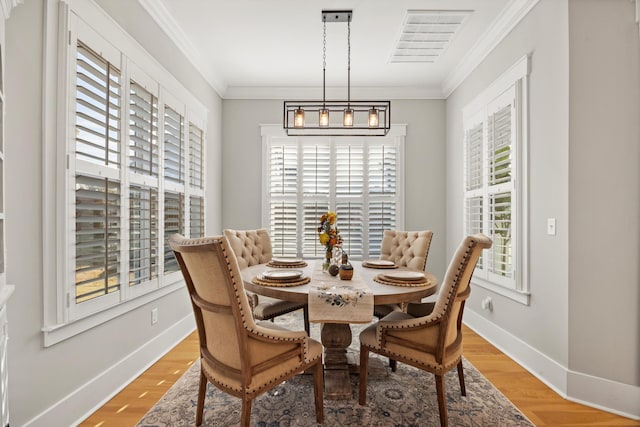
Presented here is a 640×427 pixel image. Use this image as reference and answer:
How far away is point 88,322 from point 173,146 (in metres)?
1.66

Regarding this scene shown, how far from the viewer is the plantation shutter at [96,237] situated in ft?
6.31

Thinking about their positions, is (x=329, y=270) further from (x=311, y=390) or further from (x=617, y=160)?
(x=617, y=160)

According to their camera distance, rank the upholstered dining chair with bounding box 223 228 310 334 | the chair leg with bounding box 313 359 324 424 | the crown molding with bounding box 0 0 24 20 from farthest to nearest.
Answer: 1. the upholstered dining chair with bounding box 223 228 310 334
2. the chair leg with bounding box 313 359 324 424
3. the crown molding with bounding box 0 0 24 20

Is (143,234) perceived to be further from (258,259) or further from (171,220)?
(258,259)

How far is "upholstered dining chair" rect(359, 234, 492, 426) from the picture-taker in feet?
5.88

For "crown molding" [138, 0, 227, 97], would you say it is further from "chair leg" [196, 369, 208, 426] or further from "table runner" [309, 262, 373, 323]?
"chair leg" [196, 369, 208, 426]

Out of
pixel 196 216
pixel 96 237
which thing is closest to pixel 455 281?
pixel 96 237

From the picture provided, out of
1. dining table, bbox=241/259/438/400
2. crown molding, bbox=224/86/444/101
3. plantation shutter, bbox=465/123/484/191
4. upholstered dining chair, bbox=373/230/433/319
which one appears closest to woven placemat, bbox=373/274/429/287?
dining table, bbox=241/259/438/400

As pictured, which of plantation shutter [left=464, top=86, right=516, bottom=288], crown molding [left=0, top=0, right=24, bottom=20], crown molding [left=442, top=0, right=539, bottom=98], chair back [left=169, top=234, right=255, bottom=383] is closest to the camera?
crown molding [left=0, top=0, right=24, bottom=20]

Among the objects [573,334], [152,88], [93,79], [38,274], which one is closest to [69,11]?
[93,79]

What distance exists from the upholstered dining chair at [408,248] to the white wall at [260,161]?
1376 mm

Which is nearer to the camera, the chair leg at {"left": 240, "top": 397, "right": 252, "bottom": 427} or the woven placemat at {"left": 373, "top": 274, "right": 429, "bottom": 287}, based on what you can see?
the chair leg at {"left": 240, "top": 397, "right": 252, "bottom": 427}

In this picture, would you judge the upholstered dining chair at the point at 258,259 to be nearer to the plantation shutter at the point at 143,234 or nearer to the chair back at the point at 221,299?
the plantation shutter at the point at 143,234

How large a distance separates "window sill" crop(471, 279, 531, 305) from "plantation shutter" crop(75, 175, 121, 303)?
2942mm
